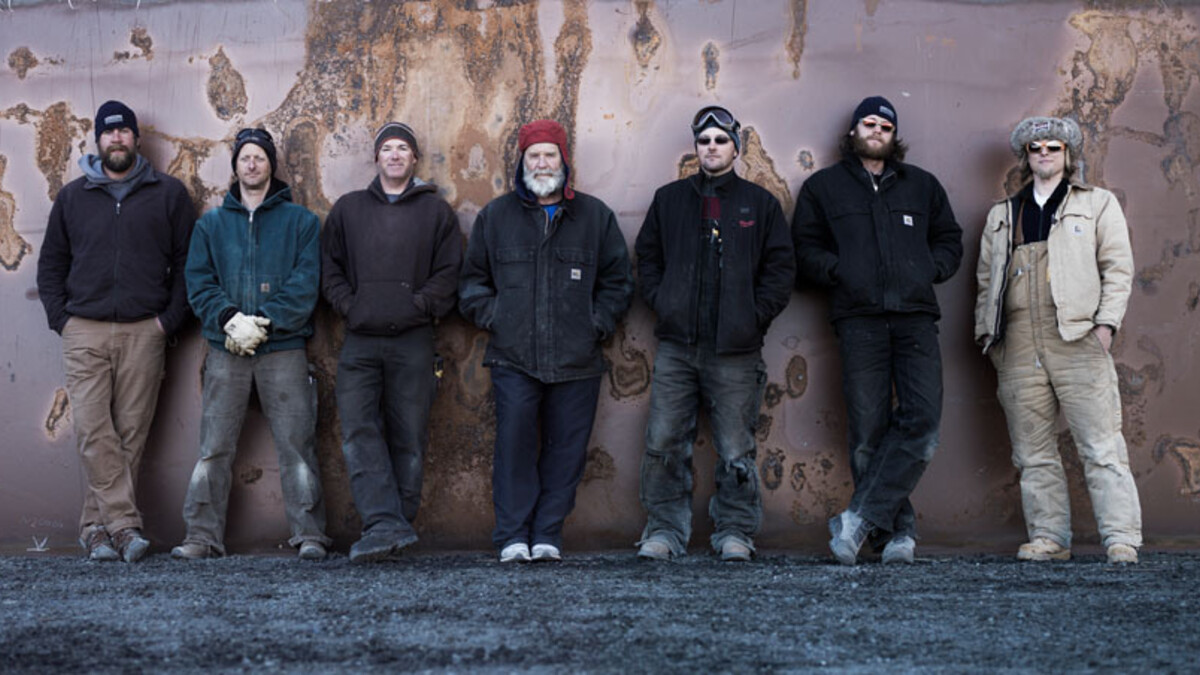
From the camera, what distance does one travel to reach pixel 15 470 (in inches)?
225

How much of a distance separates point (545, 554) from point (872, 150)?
2.27 meters

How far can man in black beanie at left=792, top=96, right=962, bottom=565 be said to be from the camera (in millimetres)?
5105

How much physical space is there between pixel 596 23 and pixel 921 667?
3.50 meters

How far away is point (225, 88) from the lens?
572cm

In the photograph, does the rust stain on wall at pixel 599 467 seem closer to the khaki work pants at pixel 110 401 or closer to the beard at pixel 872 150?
the beard at pixel 872 150

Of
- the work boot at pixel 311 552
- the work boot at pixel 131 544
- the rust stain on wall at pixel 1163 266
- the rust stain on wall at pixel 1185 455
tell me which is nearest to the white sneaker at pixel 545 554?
the work boot at pixel 311 552

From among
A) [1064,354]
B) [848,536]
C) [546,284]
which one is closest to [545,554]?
[546,284]

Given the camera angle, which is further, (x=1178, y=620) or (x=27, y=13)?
(x=27, y=13)

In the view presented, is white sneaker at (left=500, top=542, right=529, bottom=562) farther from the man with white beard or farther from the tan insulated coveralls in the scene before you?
the tan insulated coveralls

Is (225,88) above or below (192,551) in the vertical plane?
above

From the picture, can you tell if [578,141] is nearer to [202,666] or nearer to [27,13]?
[27,13]

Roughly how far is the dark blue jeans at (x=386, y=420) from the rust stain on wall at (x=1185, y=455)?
3.34 metres

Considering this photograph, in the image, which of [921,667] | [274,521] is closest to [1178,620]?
[921,667]

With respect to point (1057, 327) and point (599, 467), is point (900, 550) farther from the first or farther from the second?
point (599, 467)
